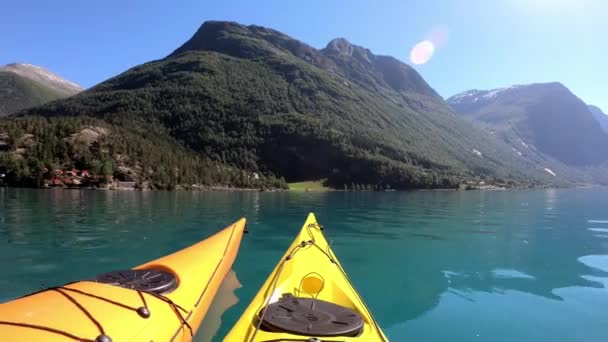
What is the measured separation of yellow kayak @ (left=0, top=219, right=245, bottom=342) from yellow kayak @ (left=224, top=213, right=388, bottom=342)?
1.12 m

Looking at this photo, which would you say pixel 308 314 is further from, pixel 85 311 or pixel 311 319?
pixel 85 311

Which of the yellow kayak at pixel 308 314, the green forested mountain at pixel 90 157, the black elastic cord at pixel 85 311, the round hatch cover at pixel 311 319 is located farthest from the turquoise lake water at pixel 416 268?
the green forested mountain at pixel 90 157

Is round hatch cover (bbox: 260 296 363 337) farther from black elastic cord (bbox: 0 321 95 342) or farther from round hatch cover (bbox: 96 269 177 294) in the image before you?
black elastic cord (bbox: 0 321 95 342)

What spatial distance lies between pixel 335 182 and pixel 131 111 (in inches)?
4474

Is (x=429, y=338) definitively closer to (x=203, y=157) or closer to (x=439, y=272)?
(x=439, y=272)

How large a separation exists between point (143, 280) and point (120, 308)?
1.68 m

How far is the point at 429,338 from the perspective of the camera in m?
A: 8.45

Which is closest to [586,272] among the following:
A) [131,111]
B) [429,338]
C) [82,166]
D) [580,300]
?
[580,300]

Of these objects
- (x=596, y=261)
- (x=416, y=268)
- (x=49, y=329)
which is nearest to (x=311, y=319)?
(x=49, y=329)

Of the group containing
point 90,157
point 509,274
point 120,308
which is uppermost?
point 90,157

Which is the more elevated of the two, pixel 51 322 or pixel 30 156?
pixel 30 156

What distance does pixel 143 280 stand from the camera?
6.96 metres

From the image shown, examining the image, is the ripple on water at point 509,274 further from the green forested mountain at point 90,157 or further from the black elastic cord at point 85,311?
the green forested mountain at point 90,157

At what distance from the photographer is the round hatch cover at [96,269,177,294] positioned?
6609 mm
